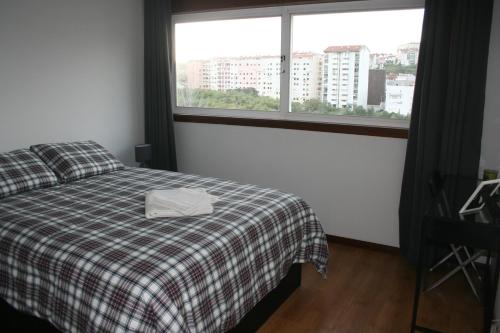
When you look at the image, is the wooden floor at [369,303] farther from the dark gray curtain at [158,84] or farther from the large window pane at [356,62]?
the dark gray curtain at [158,84]

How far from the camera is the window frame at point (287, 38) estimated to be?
325 centimetres

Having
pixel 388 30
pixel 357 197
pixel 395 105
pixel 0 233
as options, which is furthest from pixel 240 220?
pixel 388 30

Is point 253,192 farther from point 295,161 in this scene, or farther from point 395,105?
point 395,105

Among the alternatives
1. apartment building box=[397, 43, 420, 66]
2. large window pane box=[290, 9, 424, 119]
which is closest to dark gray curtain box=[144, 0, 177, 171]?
large window pane box=[290, 9, 424, 119]

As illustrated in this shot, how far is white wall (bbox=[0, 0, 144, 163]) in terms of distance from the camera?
124 inches

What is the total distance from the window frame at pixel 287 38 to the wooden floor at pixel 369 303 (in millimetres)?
1163

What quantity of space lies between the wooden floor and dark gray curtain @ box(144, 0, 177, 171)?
6.32 ft

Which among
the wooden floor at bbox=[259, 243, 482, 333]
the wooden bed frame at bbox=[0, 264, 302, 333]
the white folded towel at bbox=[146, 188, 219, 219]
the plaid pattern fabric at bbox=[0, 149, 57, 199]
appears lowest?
the wooden floor at bbox=[259, 243, 482, 333]

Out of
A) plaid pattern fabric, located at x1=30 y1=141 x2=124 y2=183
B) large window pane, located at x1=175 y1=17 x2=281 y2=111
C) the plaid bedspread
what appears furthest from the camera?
large window pane, located at x1=175 y1=17 x2=281 y2=111

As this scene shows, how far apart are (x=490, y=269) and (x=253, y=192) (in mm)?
1695

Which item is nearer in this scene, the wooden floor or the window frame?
the wooden floor

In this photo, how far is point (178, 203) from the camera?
7.97 feet

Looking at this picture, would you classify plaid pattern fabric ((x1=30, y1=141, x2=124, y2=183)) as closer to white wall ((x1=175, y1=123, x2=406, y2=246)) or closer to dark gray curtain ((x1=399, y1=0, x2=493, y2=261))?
white wall ((x1=175, y1=123, x2=406, y2=246))

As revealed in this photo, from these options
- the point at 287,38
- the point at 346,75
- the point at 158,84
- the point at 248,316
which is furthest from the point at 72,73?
the point at 248,316
